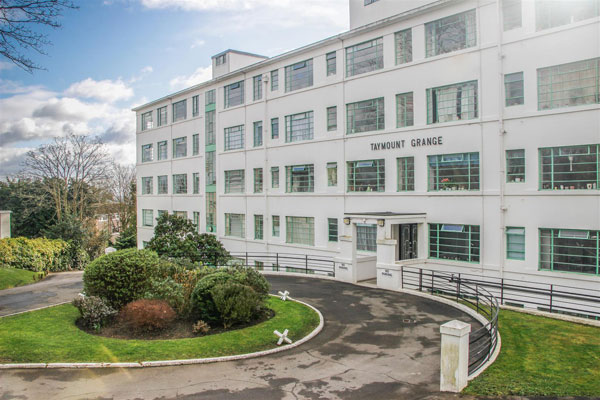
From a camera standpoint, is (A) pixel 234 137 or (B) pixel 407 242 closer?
(B) pixel 407 242

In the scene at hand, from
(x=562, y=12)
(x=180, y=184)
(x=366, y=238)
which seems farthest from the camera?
(x=180, y=184)

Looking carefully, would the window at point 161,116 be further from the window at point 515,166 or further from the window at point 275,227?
the window at point 515,166

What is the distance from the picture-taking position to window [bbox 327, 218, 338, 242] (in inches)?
→ 1090

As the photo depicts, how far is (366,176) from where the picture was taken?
84.8 ft

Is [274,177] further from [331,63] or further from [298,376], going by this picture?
[298,376]

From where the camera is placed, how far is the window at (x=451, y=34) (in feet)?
70.1

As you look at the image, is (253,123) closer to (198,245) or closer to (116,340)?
(198,245)

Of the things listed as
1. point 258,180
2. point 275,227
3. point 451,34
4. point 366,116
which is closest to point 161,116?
point 258,180

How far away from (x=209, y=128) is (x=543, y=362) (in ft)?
105

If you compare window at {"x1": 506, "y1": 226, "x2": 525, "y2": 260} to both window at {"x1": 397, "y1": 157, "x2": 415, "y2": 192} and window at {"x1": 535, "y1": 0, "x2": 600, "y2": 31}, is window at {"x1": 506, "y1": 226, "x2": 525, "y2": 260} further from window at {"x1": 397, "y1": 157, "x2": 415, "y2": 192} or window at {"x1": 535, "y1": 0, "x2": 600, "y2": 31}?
window at {"x1": 535, "y1": 0, "x2": 600, "y2": 31}

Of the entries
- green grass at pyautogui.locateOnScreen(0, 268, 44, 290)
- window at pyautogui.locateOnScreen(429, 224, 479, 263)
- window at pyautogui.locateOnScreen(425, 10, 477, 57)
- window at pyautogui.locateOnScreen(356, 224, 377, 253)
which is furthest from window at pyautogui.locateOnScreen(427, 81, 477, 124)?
green grass at pyautogui.locateOnScreen(0, 268, 44, 290)

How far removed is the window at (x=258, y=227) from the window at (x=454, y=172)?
14095 millimetres

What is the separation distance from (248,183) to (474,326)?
22047mm

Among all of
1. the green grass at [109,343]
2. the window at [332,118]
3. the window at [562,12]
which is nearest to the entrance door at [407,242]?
the window at [332,118]
